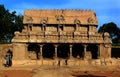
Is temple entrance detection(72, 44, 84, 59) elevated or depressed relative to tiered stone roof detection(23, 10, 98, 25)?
depressed

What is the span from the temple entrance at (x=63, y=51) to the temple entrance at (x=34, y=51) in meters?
3.09

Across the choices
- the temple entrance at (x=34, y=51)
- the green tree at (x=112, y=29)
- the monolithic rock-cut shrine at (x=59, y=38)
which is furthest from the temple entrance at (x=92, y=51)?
the green tree at (x=112, y=29)

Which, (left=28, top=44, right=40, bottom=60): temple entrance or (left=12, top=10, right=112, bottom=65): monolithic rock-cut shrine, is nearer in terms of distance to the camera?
(left=12, top=10, right=112, bottom=65): monolithic rock-cut shrine

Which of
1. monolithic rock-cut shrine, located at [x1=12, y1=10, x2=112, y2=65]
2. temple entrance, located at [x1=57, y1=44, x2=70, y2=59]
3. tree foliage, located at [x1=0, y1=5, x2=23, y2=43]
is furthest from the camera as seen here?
tree foliage, located at [x1=0, y1=5, x2=23, y2=43]

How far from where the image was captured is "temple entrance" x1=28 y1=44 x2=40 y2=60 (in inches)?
1847

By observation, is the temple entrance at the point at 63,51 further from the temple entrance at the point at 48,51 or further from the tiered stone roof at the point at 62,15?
the tiered stone roof at the point at 62,15

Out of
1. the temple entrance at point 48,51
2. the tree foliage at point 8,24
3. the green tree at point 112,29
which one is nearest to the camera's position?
the temple entrance at point 48,51

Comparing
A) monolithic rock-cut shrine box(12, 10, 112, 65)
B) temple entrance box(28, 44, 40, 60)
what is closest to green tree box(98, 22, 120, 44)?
monolithic rock-cut shrine box(12, 10, 112, 65)

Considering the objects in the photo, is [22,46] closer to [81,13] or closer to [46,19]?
[46,19]

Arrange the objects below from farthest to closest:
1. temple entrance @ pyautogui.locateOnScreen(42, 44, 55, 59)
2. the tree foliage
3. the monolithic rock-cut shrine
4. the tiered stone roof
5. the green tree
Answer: the green tree < the tree foliage < temple entrance @ pyautogui.locateOnScreen(42, 44, 55, 59) < the tiered stone roof < the monolithic rock-cut shrine

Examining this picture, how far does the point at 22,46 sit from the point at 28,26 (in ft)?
10.9

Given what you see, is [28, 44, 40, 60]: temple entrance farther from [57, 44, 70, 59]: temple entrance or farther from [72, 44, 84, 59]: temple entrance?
[72, 44, 84, 59]: temple entrance

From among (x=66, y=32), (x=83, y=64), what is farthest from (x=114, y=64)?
(x=66, y=32)

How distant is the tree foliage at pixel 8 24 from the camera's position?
68.5 meters
